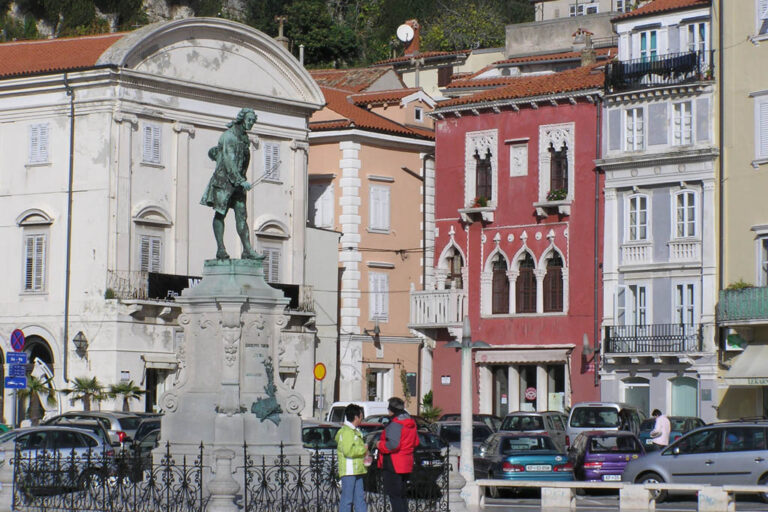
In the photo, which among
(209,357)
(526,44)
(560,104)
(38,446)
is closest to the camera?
(209,357)

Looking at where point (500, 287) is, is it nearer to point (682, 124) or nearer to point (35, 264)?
point (682, 124)

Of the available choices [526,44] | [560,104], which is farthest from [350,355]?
[526,44]

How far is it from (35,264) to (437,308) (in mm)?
13702

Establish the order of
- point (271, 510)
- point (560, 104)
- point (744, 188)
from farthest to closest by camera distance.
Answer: point (560, 104), point (744, 188), point (271, 510)

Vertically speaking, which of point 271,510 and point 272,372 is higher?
point 272,372

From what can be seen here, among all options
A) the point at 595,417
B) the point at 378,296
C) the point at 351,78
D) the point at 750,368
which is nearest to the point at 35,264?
the point at 378,296

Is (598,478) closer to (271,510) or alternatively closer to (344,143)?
(271,510)

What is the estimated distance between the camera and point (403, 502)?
965 inches

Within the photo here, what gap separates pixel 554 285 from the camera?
2243 inches

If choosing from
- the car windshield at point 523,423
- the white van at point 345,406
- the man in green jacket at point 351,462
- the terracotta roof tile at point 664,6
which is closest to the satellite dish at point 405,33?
the terracotta roof tile at point 664,6

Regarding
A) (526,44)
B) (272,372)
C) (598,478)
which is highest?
(526,44)

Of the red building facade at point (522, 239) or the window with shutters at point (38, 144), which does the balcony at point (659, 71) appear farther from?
the window with shutters at point (38, 144)

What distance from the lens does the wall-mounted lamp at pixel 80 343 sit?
51.9 meters

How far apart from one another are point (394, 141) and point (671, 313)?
44.0ft
